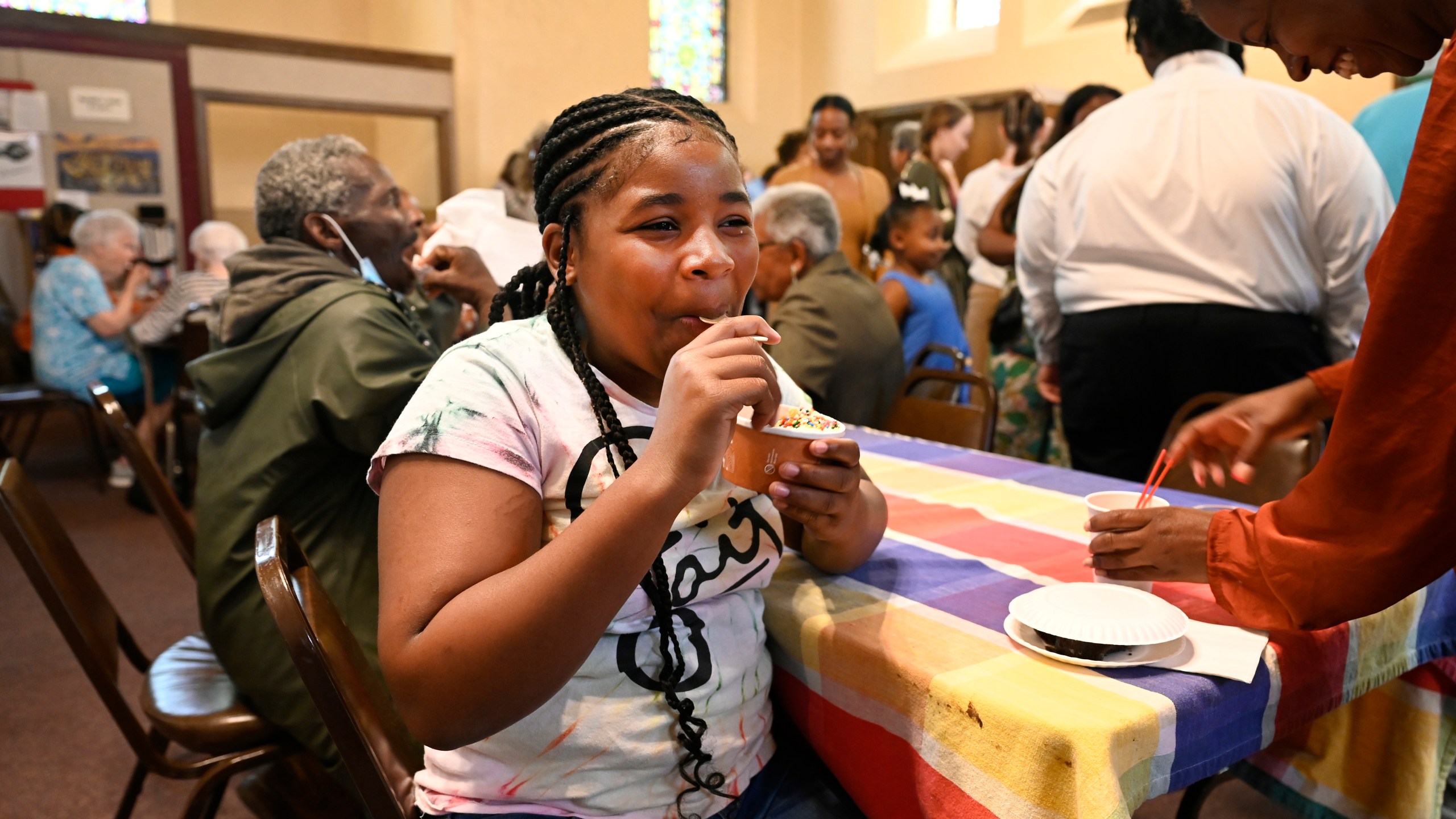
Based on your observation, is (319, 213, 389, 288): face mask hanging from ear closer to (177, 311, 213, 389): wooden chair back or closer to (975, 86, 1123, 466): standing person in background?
(975, 86, 1123, 466): standing person in background

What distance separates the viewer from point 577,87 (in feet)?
28.5

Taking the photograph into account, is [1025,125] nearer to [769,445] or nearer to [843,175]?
[843,175]

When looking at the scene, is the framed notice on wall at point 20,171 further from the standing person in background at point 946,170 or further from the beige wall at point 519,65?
the standing person in background at point 946,170

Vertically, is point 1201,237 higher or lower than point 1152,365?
higher

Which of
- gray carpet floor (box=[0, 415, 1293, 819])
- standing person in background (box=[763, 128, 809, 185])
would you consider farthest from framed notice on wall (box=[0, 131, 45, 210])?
standing person in background (box=[763, 128, 809, 185])

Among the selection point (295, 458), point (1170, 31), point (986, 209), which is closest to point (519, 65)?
point (986, 209)

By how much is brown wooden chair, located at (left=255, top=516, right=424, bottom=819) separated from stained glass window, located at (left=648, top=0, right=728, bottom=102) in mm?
9574

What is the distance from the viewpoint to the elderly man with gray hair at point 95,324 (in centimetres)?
511

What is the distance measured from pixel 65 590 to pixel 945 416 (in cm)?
208

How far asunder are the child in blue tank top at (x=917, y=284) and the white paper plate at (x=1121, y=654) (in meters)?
2.76

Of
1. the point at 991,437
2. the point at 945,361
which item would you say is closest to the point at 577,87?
the point at 945,361

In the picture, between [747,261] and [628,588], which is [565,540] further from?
[747,261]

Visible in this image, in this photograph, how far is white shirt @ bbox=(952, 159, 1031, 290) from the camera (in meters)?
5.11

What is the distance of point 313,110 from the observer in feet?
26.1
